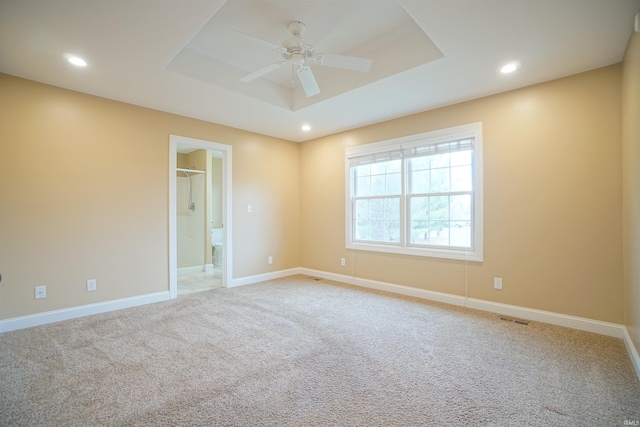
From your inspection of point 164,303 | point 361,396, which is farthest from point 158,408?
point 164,303

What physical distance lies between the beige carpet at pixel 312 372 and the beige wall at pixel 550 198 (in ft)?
1.40

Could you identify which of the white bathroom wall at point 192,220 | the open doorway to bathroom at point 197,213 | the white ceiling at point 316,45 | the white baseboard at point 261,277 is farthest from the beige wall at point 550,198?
the white bathroom wall at point 192,220

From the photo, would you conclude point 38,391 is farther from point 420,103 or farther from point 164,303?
point 420,103

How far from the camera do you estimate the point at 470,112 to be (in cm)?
358

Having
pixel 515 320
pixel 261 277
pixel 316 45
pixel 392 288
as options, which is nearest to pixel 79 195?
pixel 261 277

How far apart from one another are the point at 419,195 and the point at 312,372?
2.79 meters

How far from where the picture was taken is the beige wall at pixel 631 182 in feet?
6.99

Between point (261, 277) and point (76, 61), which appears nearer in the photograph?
point (76, 61)

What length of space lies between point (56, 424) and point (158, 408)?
507 millimetres

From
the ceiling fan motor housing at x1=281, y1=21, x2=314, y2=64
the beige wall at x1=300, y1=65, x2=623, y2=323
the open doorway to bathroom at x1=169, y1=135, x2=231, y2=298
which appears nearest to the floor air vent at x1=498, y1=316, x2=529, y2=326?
the beige wall at x1=300, y1=65, x2=623, y2=323

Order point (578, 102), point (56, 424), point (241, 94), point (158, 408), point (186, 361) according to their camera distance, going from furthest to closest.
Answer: point (241, 94) → point (578, 102) → point (186, 361) → point (158, 408) → point (56, 424)

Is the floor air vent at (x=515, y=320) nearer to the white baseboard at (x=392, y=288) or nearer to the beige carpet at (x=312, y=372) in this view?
the beige carpet at (x=312, y=372)

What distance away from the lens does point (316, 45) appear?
3023 mm

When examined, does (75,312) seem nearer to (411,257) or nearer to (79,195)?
(79,195)
